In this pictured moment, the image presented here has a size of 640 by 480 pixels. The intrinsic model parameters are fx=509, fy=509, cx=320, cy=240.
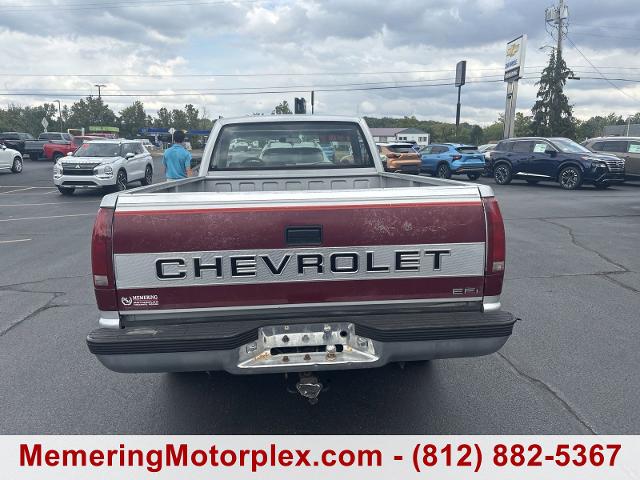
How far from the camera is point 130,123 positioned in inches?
3760

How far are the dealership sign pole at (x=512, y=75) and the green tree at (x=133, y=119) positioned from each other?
74.9m

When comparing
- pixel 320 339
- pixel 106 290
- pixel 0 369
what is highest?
pixel 106 290

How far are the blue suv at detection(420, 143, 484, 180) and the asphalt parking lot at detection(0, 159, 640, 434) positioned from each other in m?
15.6

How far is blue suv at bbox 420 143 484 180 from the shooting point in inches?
847

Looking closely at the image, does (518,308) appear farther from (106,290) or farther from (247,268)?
(106,290)

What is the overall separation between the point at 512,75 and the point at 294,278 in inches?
1449

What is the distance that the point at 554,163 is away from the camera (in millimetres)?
17891

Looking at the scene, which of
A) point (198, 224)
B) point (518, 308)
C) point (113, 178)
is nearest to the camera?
point (198, 224)

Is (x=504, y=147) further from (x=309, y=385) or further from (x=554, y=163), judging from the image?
(x=309, y=385)

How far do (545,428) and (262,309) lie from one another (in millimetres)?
1911

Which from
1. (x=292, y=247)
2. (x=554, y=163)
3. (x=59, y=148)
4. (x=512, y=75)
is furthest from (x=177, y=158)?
(x=512, y=75)

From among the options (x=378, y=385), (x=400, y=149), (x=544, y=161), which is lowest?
(x=378, y=385)

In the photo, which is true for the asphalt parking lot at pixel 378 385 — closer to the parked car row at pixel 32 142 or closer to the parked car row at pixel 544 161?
the parked car row at pixel 544 161

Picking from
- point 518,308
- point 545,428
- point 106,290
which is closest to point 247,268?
point 106,290
